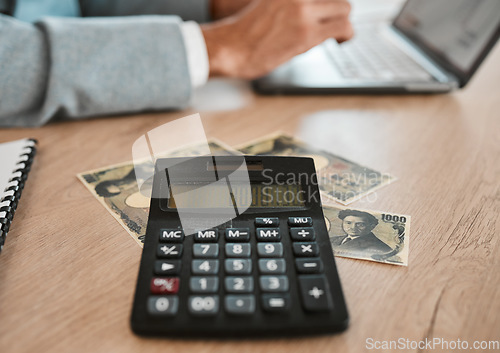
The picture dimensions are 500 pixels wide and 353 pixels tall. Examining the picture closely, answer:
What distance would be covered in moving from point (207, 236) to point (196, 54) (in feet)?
1.19

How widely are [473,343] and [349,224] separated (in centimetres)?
13

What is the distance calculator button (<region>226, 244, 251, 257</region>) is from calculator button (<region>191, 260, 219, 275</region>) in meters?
0.01

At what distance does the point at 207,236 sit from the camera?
1.03ft

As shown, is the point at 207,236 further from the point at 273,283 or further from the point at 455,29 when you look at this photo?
the point at 455,29

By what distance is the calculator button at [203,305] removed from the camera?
26 centimetres

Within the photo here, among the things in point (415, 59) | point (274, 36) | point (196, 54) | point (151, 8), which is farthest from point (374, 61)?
point (151, 8)

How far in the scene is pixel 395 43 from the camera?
2.74ft

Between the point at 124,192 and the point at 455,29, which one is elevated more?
the point at 455,29

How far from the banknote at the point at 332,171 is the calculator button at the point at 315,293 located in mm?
132

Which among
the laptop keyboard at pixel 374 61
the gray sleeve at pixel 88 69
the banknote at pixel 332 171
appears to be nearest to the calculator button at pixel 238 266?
the banknote at pixel 332 171

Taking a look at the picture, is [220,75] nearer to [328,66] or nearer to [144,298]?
[328,66]

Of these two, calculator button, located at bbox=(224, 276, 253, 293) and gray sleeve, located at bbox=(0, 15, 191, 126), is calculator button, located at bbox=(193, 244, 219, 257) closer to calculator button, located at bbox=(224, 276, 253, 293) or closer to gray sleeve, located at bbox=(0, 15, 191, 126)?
calculator button, located at bbox=(224, 276, 253, 293)

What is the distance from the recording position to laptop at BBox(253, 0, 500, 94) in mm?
623
